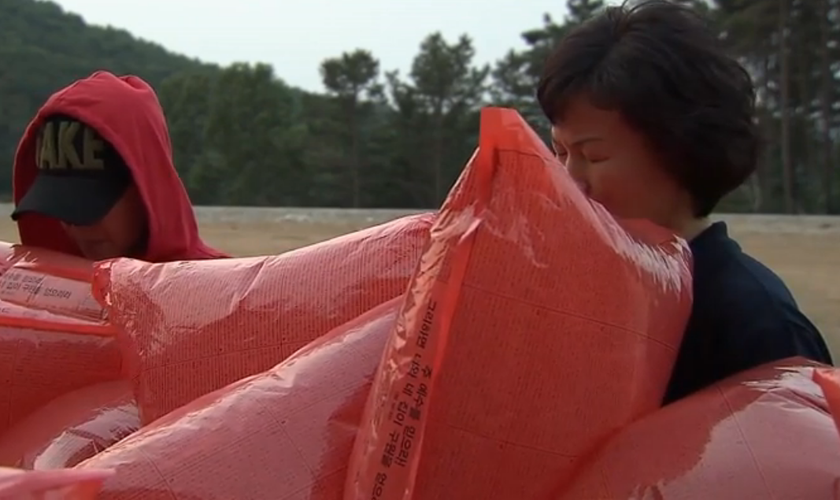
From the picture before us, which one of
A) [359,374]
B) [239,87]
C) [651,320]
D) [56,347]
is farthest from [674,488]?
[239,87]

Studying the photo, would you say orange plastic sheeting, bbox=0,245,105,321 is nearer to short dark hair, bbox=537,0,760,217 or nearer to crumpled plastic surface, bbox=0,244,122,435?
crumpled plastic surface, bbox=0,244,122,435

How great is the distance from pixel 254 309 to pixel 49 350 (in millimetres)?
428

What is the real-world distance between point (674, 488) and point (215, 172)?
26.2 metres

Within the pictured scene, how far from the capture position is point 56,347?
1681 mm

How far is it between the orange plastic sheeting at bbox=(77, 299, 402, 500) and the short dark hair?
1.32 feet

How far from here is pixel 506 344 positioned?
3.60 feet

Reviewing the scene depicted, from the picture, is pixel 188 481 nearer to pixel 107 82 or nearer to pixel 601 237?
pixel 601 237

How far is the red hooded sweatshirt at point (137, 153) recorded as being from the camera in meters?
1.98

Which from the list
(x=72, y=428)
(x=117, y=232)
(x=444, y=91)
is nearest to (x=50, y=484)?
(x=72, y=428)

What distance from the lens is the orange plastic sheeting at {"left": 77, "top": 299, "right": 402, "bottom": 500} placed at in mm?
1177

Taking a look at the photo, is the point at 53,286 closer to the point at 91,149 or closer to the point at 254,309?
the point at 91,149

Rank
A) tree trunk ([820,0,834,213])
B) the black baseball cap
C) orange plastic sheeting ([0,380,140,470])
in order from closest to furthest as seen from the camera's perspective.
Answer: orange plastic sheeting ([0,380,140,470]) → the black baseball cap → tree trunk ([820,0,834,213])

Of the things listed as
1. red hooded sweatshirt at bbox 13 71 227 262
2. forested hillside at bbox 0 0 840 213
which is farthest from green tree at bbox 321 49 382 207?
red hooded sweatshirt at bbox 13 71 227 262

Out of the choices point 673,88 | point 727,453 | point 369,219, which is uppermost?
point 673,88
